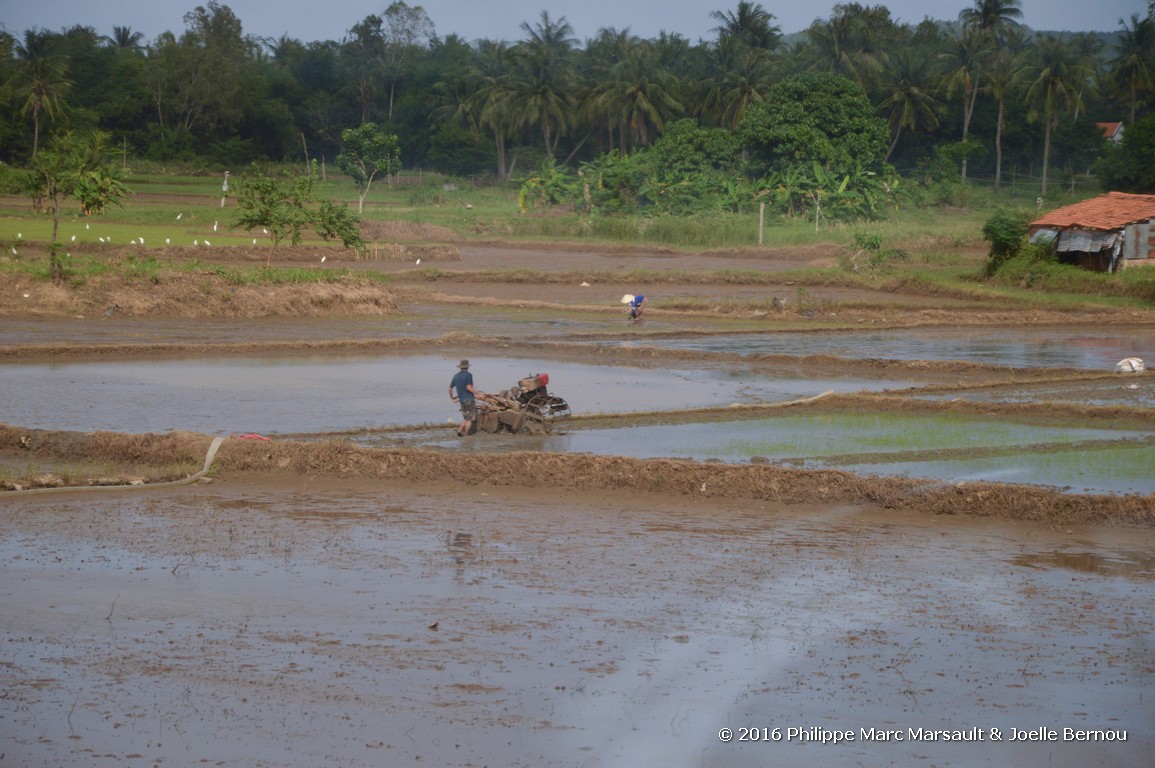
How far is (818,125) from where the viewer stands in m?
54.1

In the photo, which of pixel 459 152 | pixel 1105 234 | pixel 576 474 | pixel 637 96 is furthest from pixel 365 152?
pixel 576 474

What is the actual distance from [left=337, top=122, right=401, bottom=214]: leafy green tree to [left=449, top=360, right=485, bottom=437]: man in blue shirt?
155 feet

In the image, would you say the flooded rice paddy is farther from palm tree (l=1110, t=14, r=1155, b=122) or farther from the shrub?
palm tree (l=1110, t=14, r=1155, b=122)

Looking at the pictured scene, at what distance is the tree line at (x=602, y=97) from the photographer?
60938 millimetres

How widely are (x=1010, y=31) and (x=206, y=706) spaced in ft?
234

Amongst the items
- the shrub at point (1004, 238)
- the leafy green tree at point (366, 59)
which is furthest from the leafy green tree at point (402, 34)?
the shrub at point (1004, 238)

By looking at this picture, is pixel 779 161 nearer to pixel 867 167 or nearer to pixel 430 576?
pixel 867 167

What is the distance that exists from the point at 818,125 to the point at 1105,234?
21793mm

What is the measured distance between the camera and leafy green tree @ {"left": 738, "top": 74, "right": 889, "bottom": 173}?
53656 mm

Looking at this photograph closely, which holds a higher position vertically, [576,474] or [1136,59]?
[1136,59]

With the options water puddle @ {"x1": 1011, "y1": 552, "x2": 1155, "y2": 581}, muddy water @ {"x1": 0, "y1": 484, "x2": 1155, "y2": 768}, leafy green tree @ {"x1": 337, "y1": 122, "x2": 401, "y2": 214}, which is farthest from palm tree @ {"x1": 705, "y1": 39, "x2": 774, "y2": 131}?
muddy water @ {"x1": 0, "y1": 484, "x2": 1155, "y2": 768}

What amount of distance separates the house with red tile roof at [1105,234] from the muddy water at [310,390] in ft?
57.4

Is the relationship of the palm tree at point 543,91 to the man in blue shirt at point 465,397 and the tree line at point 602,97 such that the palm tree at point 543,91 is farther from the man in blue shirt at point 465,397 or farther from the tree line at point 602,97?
the man in blue shirt at point 465,397

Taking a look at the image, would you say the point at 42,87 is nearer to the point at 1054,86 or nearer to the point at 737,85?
the point at 737,85
